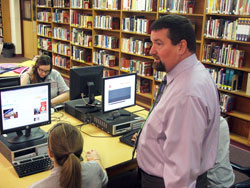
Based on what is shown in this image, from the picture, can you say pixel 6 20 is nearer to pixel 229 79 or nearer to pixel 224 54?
pixel 224 54

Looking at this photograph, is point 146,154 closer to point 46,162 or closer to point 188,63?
point 188,63

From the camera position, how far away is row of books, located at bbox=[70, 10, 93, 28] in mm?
5926

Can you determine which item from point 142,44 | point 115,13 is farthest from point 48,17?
point 142,44

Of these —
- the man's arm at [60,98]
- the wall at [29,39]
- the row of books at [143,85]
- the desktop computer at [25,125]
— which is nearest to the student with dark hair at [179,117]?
the desktop computer at [25,125]

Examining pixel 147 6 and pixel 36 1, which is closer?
pixel 147 6

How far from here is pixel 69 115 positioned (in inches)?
108

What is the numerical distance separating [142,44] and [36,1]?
14.9 feet

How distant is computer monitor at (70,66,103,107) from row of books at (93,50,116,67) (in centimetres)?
287

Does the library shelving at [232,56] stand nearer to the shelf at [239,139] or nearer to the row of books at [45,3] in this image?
the shelf at [239,139]

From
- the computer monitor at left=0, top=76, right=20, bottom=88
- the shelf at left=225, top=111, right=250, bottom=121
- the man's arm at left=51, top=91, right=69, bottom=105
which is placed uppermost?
the computer monitor at left=0, top=76, right=20, bottom=88

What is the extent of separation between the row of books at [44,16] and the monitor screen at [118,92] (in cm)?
557

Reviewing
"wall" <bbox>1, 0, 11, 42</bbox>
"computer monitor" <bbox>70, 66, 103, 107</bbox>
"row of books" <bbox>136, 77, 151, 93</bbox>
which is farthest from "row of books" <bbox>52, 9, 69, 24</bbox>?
"computer monitor" <bbox>70, 66, 103, 107</bbox>

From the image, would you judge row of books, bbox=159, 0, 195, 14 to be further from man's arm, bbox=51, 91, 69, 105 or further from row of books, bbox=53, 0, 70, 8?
row of books, bbox=53, 0, 70, 8

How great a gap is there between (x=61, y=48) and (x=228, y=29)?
4480mm
